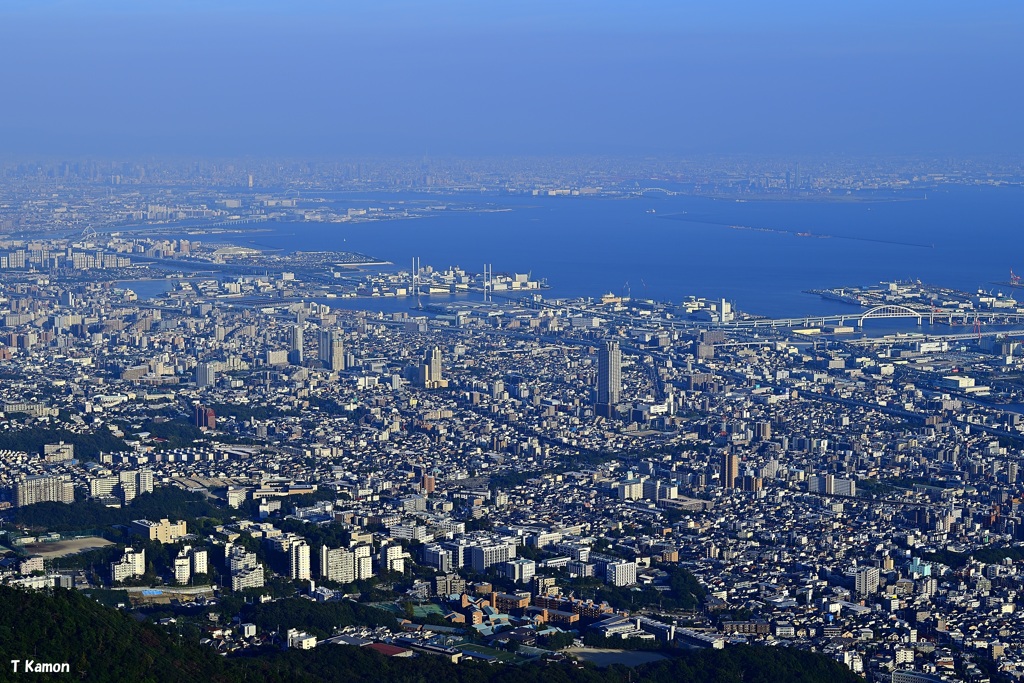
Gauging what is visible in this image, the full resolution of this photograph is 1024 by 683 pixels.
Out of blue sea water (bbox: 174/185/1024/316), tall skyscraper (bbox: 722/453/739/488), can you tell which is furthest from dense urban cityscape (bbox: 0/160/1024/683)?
blue sea water (bbox: 174/185/1024/316)

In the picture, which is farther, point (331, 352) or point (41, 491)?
point (331, 352)

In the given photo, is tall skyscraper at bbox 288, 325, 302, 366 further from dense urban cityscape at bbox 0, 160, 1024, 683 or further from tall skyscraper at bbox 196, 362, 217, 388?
tall skyscraper at bbox 196, 362, 217, 388

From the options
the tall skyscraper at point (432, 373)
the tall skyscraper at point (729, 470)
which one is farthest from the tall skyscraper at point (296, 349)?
the tall skyscraper at point (729, 470)

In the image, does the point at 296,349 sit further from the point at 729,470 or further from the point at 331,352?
the point at 729,470

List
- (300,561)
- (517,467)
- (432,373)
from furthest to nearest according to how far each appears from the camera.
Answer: (432,373), (517,467), (300,561)

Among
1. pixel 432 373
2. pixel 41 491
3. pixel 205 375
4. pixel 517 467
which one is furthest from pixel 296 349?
pixel 41 491

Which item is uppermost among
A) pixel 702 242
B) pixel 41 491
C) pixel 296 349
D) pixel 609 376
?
pixel 609 376
